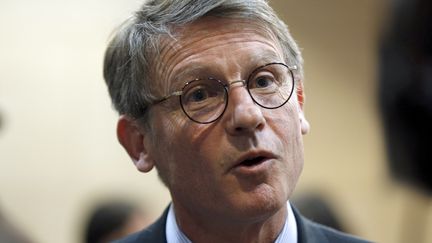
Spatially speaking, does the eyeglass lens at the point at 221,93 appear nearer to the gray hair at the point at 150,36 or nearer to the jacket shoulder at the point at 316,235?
the gray hair at the point at 150,36

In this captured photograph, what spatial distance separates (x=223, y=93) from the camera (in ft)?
7.20

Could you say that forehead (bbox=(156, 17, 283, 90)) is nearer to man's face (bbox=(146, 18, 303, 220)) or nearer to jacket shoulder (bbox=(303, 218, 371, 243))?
man's face (bbox=(146, 18, 303, 220))

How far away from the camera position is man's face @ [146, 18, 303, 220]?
2125 millimetres

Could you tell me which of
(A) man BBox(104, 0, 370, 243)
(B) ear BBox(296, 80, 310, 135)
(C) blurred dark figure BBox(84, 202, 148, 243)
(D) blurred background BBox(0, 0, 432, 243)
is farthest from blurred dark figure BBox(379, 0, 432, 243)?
(A) man BBox(104, 0, 370, 243)

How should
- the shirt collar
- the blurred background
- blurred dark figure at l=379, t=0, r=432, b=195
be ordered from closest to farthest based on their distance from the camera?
the shirt collar < blurred dark figure at l=379, t=0, r=432, b=195 < the blurred background

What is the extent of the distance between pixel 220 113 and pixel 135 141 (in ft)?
1.52

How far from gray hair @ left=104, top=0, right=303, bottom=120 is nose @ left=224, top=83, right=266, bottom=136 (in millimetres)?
248

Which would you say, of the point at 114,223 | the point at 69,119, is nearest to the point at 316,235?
the point at 114,223

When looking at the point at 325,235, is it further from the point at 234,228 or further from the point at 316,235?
the point at 234,228

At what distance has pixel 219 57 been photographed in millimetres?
2209

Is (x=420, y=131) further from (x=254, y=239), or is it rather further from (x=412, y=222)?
(x=254, y=239)

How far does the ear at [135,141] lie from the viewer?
250 centimetres

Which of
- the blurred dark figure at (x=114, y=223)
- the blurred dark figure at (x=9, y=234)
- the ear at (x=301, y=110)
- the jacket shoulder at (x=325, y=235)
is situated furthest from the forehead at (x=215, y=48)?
the blurred dark figure at (x=114, y=223)

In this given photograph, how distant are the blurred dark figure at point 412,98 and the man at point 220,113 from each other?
1.99 metres
